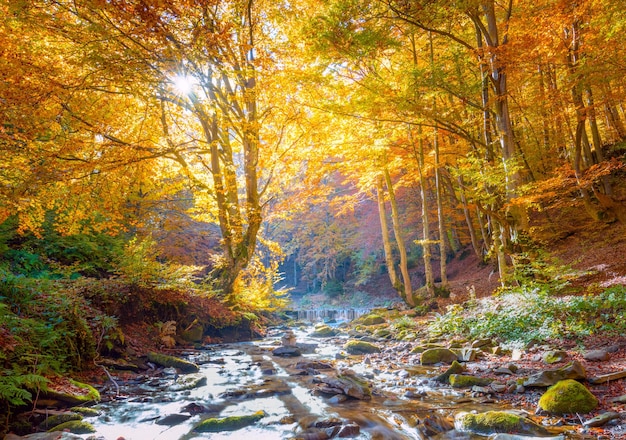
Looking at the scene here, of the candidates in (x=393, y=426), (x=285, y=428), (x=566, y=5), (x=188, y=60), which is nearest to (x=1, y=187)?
(x=188, y=60)

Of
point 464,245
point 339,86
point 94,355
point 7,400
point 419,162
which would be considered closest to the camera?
point 7,400

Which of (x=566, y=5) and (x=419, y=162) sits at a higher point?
(x=566, y=5)

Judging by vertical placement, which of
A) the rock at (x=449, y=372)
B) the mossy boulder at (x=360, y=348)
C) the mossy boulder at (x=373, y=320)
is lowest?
the mossy boulder at (x=373, y=320)

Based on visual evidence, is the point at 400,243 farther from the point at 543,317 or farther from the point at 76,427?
the point at 76,427

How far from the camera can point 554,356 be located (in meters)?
5.47

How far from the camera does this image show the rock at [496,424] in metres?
3.68

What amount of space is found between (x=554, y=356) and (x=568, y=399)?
1651mm

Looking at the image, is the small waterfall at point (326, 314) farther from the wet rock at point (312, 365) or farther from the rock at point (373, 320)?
the wet rock at point (312, 365)

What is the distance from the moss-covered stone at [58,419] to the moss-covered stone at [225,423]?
131 cm

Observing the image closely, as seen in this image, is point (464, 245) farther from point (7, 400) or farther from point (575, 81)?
point (7, 400)

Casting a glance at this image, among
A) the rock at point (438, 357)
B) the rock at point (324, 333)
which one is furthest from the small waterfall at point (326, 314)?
the rock at point (438, 357)

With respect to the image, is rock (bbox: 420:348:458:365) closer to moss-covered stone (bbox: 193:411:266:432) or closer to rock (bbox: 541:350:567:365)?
rock (bbox: 541:350:567:365)

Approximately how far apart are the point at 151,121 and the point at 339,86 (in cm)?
573

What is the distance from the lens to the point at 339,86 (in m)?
9.17
